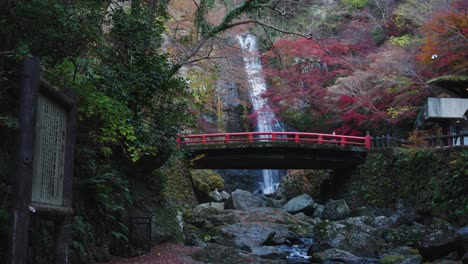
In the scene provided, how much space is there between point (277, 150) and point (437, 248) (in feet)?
39.1

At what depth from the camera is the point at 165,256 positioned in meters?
9.60

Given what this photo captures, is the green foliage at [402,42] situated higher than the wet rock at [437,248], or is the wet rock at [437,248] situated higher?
the green foliage at [402,42]

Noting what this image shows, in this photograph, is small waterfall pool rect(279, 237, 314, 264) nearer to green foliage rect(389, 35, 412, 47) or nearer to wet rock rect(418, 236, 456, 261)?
wet rock rect(418, 236, 456, 261)

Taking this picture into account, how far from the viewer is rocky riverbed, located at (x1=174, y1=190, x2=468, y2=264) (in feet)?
35.4

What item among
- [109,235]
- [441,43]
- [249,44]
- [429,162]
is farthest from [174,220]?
[249,44]

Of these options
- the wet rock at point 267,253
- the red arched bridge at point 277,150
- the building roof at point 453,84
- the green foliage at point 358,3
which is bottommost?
the wet rock at point 267,253

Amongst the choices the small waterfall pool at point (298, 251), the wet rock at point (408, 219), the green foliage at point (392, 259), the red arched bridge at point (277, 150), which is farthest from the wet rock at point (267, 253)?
the red arched bridge at point (277, 150)

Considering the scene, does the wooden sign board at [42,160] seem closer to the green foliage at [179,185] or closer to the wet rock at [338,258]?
the wet rock at [338,258]

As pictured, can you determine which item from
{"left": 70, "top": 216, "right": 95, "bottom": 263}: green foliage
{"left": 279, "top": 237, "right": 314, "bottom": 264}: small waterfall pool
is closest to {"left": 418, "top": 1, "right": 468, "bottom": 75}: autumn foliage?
{"left": 279, "top": 237, "right": 314, "bottom": 264}: small waterfall pool

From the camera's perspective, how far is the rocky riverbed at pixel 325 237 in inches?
425

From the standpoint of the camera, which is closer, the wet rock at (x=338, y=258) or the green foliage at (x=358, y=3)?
the wet rock at (x=338, y=258)

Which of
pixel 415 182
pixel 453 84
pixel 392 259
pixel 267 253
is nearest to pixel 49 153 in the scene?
pixel 267 253

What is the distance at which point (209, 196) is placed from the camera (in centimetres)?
2350

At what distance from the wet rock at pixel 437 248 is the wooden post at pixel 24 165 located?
33.1 feet
